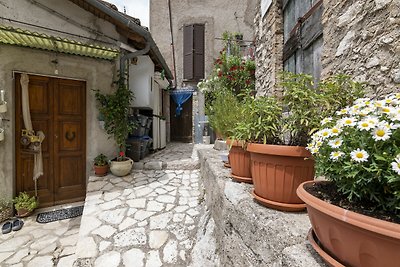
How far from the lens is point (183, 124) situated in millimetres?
9781

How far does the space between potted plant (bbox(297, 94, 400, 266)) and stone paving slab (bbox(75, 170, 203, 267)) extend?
198 centimetres

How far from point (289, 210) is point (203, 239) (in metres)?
1.44

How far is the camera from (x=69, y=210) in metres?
3.73

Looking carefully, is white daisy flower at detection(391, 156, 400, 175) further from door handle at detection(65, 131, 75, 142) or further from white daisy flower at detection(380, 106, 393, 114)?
door handle at detection(65, 131, 75, 142)

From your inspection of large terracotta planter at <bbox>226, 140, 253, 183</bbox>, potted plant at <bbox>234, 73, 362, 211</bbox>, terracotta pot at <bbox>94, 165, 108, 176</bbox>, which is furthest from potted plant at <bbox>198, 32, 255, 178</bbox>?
terracotta pot at <bbox>94, 165, 108, 176</bbox>

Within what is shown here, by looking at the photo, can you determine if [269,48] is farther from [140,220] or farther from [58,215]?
[58,215]

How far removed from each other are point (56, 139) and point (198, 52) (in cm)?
740

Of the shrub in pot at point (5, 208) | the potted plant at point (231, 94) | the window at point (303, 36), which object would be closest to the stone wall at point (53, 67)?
the shrub in pot at point (5, 208)

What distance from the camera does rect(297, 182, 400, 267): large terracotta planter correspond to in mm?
605

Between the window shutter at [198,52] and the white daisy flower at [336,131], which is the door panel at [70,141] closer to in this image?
the white daisy flower at [336,131]

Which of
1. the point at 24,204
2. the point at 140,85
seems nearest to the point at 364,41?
the point at 140,85

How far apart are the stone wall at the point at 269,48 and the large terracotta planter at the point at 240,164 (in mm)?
1735

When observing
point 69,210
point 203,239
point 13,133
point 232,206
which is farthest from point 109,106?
point 232,206

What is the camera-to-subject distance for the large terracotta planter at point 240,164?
6.15 feet
